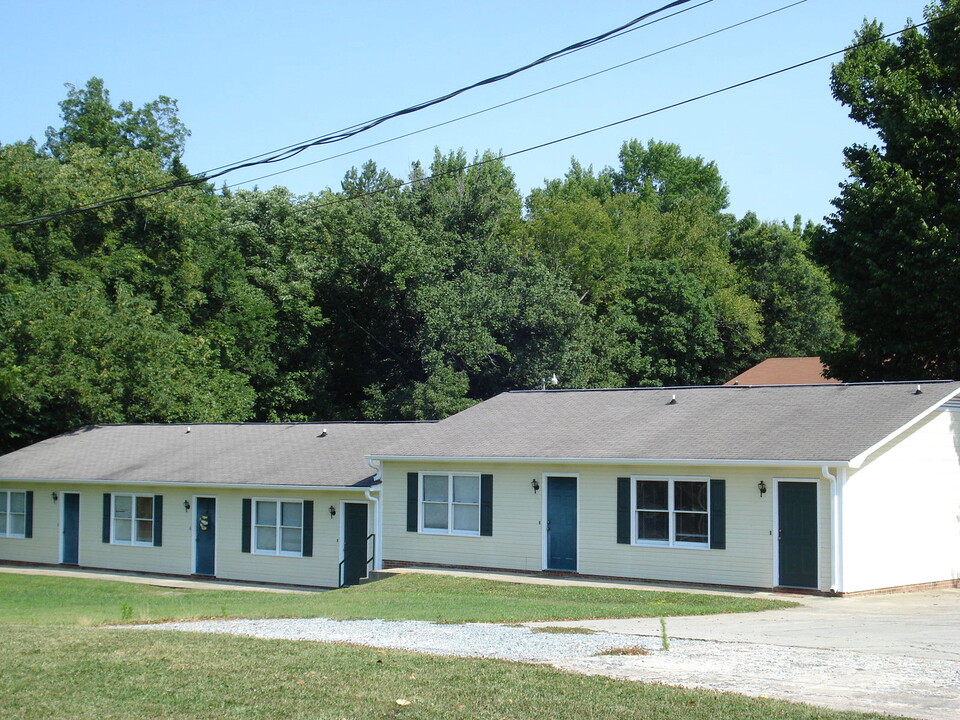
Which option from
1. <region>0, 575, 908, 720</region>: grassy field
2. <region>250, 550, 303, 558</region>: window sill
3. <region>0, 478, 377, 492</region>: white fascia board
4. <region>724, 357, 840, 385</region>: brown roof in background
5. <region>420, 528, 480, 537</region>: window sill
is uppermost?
<region>724, 357, 840, 385</region>: brown roof in background

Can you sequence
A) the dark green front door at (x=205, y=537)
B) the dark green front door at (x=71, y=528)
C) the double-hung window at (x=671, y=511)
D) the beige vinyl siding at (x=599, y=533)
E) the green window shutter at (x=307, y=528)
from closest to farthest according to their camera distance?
1. the beige vinyl siding at (x=599, y=533)
2. the double-hung window at (x=671, y=511)
3. the green window shutter at (x=307, y=528)
4. the dark green front door at (x=205, y=537)
5. the dark green front door at (x=71, y=528)

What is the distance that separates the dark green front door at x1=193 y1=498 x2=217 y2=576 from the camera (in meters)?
26.4

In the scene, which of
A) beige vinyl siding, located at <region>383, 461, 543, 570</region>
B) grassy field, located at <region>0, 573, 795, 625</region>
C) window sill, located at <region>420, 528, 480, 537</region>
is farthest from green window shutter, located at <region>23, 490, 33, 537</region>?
window sill, located at <region>420, 528, 480, 537</region>

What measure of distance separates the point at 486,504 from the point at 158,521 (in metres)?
9.91

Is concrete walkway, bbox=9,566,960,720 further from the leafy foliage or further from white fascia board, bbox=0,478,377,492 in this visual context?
the leafy foliage

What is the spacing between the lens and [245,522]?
84.6 feet

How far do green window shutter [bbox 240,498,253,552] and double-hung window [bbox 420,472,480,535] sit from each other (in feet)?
16.7

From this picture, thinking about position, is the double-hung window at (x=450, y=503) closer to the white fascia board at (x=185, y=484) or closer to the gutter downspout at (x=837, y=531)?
the white fascia board at (x=185, y=484)

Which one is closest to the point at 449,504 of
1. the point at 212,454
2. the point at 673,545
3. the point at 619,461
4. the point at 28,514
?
the point at 619,461

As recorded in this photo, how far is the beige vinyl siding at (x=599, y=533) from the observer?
18766mm

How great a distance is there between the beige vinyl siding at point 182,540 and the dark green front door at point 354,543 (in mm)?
179

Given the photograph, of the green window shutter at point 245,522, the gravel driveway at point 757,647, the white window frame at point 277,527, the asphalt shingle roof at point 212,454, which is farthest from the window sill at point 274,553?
the gravel driveway at point 757,647

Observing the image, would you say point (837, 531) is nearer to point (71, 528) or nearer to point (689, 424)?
point (689, 424)

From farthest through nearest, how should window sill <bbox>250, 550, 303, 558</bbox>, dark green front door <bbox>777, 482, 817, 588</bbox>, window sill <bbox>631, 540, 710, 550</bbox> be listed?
window sill <bbox>250, 550, 303, 558</bbox> < window sill <bbox>631, 540, 710, 550</bbox> < dark green front door <bbox>777, 482, 817, 588</bbox>
